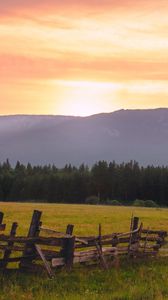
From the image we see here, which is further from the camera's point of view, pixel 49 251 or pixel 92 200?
pixel 92 200

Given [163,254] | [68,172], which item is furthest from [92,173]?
[163,254]

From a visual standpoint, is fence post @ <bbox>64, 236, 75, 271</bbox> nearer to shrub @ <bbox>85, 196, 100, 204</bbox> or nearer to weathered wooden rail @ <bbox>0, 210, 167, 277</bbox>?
weathered wooden rail @ <bbox>0, 210, 167, 277</bbox>

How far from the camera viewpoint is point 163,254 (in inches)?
981

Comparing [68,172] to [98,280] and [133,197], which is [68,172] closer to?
[133,197]

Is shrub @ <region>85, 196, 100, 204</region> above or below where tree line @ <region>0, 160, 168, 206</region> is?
below

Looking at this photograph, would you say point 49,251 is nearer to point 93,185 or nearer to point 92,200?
point 92,200

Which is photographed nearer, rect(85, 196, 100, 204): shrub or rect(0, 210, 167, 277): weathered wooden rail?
rect(0, 210, 167, 277): weathered wooden rail

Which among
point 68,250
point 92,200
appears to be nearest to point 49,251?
point 68,250

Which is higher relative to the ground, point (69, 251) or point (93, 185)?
point (93, 185)

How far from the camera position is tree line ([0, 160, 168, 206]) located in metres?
146

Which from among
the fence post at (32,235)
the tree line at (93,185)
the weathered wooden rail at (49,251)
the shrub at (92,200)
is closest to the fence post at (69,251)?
the weathered wooden rail at (49,251)

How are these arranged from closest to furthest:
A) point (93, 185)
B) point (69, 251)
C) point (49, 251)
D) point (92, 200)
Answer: point (69, 251) < point (49, 251) < point (92, 200) < point (93, 185)

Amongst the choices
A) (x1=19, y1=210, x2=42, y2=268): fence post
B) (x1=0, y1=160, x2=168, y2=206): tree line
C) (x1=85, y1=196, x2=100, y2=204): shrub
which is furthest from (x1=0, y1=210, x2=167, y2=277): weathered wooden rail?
(x1=0, y1=160, x2=168, y2=206): tree line

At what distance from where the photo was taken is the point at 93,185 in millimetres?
152750
